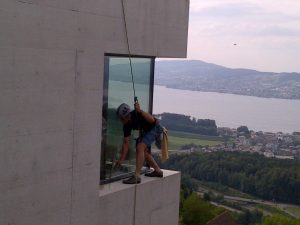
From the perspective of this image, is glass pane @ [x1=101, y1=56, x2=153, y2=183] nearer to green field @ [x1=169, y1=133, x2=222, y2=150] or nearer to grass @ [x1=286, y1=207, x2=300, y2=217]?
grass @ [x1=286, y1=207, x2=300, y2=217]

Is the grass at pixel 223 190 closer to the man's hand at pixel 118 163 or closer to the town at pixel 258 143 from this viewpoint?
the town at pixel 258 143

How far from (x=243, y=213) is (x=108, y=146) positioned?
44.0m

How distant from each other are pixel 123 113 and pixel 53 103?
1.82 metres

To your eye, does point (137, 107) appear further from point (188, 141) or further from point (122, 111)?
point (188, 141)

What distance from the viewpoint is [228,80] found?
358 feet

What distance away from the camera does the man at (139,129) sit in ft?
23.0

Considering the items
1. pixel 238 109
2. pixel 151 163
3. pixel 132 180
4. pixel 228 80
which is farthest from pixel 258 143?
pixel 132 180

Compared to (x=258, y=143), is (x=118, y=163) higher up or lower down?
higher up

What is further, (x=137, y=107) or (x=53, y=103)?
(x=137, y=107)

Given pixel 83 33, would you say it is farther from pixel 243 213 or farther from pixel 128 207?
pixel 243 213

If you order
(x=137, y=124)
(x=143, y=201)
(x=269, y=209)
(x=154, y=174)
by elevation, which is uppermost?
(x=137, y=124)

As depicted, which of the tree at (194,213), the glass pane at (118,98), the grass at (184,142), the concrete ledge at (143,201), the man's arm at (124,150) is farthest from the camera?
the grass at (184,142)

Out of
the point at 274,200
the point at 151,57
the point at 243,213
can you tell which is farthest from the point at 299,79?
the point at 151,57

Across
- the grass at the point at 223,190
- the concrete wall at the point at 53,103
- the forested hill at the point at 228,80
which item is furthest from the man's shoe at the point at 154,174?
the forested hill at the point at 228,80
